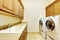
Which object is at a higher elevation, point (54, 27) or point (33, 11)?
point (33, 11)

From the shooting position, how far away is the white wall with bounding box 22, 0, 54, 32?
7.43 m

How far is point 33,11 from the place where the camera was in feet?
24.5

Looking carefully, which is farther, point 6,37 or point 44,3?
point 44,3

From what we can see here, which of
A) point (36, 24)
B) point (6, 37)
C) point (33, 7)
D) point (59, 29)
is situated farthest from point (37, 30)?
point (6, 37)

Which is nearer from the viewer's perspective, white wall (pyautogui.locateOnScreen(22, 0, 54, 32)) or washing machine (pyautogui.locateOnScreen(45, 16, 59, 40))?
washing machine (pyautogui.locateOnScreen(45, 16, 59, 40))

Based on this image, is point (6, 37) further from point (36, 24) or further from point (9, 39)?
point (36, 24)

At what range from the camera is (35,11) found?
24.5 feet

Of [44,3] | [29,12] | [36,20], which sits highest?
[44,3]

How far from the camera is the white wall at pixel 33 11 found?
7430 millimetres

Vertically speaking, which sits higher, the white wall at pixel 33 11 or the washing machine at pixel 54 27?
the white wall at pixel 33 11

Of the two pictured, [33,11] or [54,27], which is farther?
[33,11]

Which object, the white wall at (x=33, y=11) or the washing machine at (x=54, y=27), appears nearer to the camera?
the washing machine at (x=54, y=27)

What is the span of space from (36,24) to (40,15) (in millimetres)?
720

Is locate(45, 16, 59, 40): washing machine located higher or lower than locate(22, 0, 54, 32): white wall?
lower
